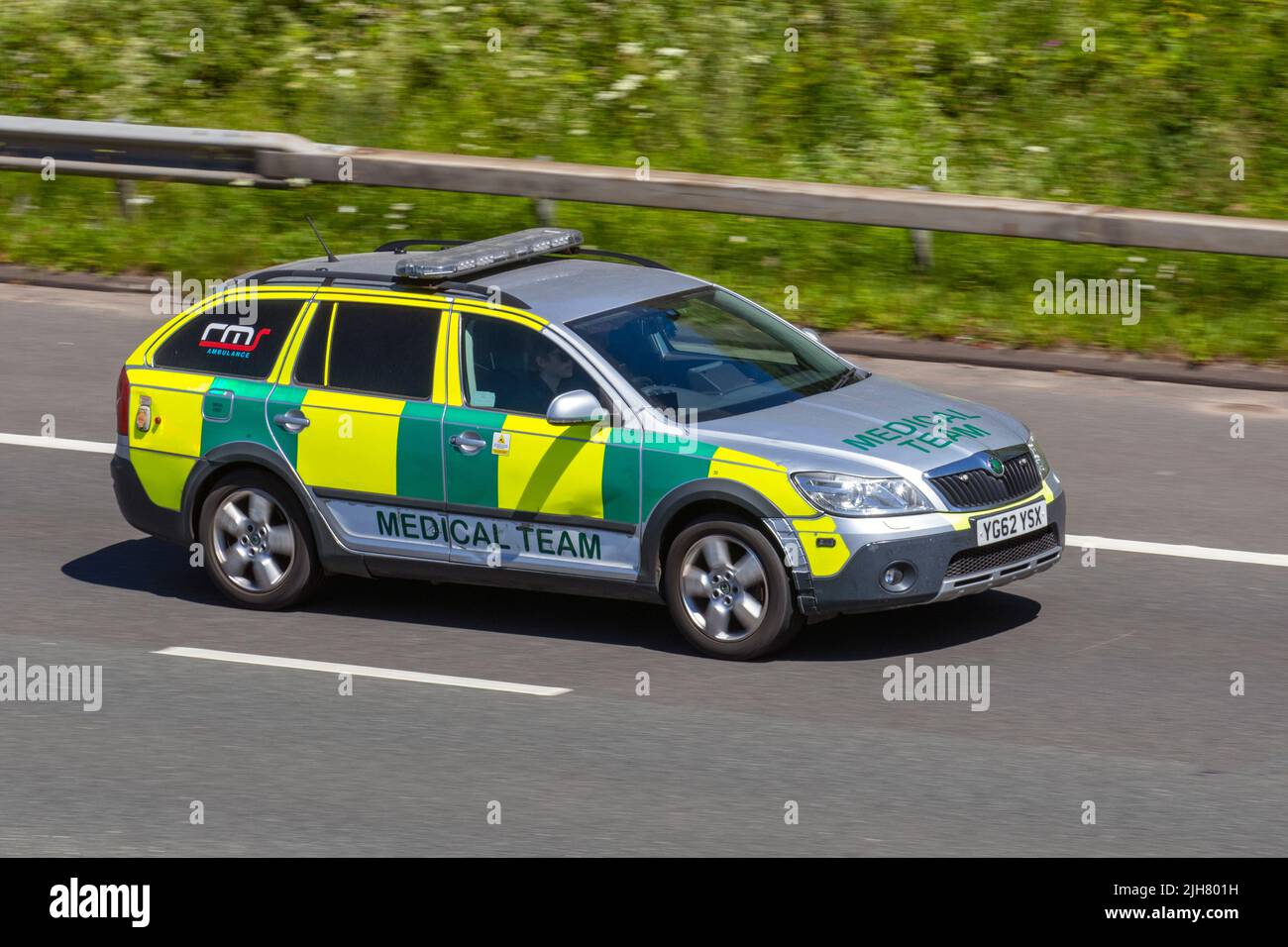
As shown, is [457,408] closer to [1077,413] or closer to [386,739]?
[386,739]

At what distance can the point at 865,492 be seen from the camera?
8758mm

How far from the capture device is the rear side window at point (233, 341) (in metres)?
10.1

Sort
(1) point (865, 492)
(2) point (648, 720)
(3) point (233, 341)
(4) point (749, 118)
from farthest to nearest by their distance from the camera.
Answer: (4) point (749, 118) < (3) point (233, 341) < (1) point (865, 492) < (2) point (648, 720)

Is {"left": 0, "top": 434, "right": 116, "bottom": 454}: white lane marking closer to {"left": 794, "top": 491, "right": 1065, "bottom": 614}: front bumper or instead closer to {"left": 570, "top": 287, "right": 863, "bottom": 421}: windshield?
{"left": 570, "top": 287, "right": 863, "bottom": 421}: windshield

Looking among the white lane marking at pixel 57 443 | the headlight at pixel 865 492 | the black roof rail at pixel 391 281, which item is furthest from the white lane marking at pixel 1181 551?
the white lane marking at pixel 57 443

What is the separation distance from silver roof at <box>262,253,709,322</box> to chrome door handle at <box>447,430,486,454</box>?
2.05 ft

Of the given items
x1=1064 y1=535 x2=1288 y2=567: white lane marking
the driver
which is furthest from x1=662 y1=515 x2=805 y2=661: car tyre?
x1=1064 y1=535 x2=1288 y2=567: white lane marking

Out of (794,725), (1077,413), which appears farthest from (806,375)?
(1077,413)

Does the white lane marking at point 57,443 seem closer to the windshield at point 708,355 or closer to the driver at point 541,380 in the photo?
the driver at point 541,380

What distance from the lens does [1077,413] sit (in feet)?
42.9

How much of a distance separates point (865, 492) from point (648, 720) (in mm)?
1338

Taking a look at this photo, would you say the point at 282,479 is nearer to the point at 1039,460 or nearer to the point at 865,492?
the point at 865,492

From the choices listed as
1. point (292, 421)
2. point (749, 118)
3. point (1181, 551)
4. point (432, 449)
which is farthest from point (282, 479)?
point (749, 118)

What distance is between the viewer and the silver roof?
31.7 feet
